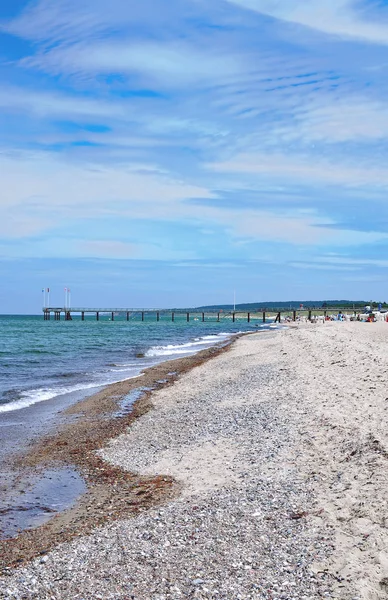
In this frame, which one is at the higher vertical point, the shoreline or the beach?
the beach

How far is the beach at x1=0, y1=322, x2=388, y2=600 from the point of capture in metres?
5.25

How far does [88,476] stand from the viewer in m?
9.48

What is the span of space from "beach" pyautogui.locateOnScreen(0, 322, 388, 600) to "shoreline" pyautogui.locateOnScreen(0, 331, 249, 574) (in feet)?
0.16

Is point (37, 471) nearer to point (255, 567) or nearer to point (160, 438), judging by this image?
point (160, 438)

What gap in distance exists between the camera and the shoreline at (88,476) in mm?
6746

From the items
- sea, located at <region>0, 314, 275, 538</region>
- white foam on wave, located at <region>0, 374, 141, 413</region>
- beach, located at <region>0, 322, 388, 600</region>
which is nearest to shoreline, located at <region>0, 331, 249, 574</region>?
beach, located at <region>0, 322, 388, 600</region>

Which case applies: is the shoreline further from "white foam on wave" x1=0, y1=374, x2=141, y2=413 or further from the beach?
"white foam on wave" x1=0, y1=374, x2=141, y2=413

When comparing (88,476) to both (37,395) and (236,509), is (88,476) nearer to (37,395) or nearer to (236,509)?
(236,509)

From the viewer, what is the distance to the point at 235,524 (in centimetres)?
648

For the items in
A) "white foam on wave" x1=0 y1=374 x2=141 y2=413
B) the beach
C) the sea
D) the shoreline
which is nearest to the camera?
the beach

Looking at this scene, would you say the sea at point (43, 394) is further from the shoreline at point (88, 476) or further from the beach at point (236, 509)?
the beach at point (236, 509)

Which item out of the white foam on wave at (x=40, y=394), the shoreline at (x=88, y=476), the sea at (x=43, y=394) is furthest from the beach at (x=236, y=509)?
the white foam on wave at (x=40, y=394)

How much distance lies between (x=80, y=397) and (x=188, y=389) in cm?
355

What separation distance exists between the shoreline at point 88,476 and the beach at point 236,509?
49 millimetres
